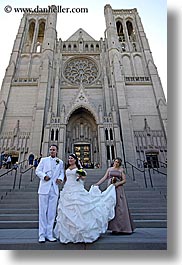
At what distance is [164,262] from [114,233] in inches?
37.6

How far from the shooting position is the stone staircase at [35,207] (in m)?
4.30

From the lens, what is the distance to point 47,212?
127 inches

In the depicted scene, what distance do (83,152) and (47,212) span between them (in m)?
13.8

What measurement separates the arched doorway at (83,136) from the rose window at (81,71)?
4.71 m

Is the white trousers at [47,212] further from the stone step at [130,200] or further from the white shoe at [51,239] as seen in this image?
the stone step at [130,200]

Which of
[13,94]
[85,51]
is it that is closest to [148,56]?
[85,51]

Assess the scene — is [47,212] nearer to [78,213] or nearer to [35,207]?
[78,213]

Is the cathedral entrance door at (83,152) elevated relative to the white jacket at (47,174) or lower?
elevated

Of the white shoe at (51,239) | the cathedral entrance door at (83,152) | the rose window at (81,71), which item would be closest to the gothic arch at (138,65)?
the rose window at (81,71)

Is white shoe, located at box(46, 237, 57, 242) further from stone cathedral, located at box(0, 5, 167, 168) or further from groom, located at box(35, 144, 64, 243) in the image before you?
stone cathedral, located at box(0, 5, 167, 168)

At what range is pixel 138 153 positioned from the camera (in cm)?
1614

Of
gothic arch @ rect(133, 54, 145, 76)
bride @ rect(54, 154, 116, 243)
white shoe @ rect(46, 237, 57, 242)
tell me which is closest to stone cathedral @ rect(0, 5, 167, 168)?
gothic arch @ rect(133, 54, 145, 76)

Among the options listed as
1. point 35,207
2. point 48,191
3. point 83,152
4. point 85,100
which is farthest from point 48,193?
point 85,100

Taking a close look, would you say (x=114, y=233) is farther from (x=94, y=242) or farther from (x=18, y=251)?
(x=18, y=251)
